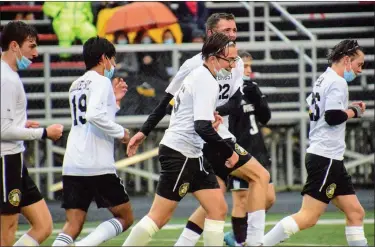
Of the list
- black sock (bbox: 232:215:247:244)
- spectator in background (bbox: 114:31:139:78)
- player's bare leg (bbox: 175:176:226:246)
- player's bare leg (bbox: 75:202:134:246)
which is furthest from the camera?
spectator in background (bbox: 114:31:139:78)

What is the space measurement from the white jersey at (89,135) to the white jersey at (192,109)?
46cm

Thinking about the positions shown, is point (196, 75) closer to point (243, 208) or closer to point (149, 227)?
point (149, 227)

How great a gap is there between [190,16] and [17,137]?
32.6ft

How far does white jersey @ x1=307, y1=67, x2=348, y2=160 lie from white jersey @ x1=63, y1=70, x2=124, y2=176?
1.87 meters

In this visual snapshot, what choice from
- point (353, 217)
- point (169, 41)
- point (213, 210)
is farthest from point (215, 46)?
point (169, 41)

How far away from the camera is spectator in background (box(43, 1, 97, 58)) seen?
1756cm

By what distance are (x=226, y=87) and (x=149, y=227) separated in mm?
1599

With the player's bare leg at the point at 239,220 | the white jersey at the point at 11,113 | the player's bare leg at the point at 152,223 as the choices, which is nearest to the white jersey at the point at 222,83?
the player's bare leg at the point at 152,223

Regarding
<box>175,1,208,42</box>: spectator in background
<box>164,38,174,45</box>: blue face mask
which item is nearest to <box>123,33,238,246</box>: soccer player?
<box>164,38,174,45</box>: blue face mask

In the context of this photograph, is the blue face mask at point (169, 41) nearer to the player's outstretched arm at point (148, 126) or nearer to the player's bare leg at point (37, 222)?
the player's outstretched arm at point (148, 126)

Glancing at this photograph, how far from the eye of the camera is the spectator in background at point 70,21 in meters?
17.6

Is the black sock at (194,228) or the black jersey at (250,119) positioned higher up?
the black jersey at (250,119)

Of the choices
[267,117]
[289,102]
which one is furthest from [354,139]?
[267,117]

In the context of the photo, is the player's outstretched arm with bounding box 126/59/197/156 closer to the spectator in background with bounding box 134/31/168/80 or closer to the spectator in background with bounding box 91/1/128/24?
the spectator in background with bounding box 134/31/168/80
